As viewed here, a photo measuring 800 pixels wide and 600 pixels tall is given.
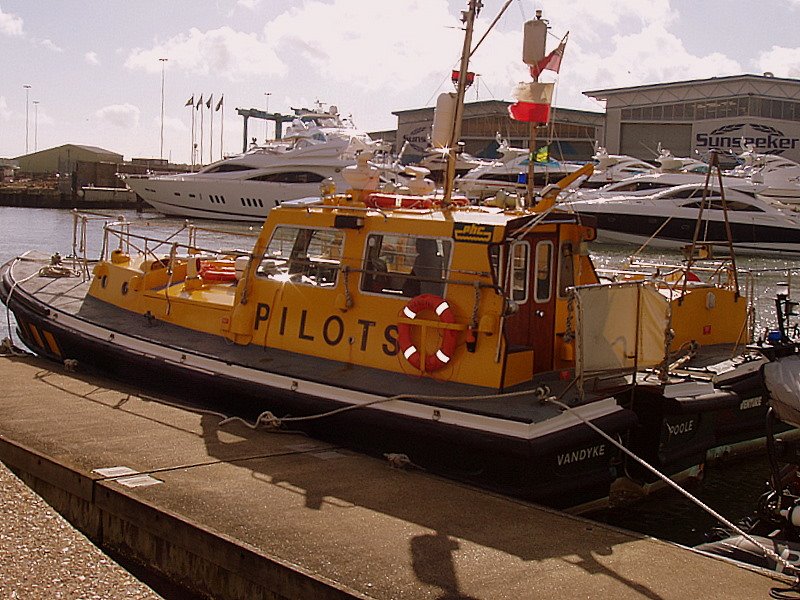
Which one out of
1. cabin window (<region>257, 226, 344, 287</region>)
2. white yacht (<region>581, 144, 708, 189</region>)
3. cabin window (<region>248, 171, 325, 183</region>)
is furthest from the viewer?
cabin window (<region>248, 171, 325, 183</region>)

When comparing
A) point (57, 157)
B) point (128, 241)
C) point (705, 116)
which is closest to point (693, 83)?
point (705, 116)

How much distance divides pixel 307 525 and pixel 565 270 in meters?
3.79

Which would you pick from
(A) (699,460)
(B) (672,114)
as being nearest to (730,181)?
(B) (672,114)

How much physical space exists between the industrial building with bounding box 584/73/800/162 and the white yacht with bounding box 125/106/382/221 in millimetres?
18710

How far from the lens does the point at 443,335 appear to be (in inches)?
320

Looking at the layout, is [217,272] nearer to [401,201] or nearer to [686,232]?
[401,201]

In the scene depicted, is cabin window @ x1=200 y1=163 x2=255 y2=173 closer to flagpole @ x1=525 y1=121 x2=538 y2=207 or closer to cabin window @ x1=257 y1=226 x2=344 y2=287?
cabin window @ x1=257 y1=226 x2=344 y2=287

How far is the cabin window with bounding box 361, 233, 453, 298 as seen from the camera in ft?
27.8

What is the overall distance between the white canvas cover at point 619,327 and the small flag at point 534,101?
1.85 metres

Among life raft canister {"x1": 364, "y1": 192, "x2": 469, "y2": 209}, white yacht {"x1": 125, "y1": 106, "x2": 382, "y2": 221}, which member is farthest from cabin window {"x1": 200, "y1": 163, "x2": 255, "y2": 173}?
life raft canister {"x1": 364, "y1": 192, "x2": 469, "y2": 209}

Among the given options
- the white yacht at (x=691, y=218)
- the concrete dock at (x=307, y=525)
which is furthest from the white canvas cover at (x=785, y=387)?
the white yacht at (x=691, y=218)

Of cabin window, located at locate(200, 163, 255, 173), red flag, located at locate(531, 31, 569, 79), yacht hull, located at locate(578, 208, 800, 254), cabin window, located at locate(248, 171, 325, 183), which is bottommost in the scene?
yacht hull, located at locate(578, 208, 800, 254)

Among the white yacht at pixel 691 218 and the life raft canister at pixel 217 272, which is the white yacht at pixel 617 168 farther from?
the life raft canister at pixel 217 272

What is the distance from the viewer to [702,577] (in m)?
5.79
